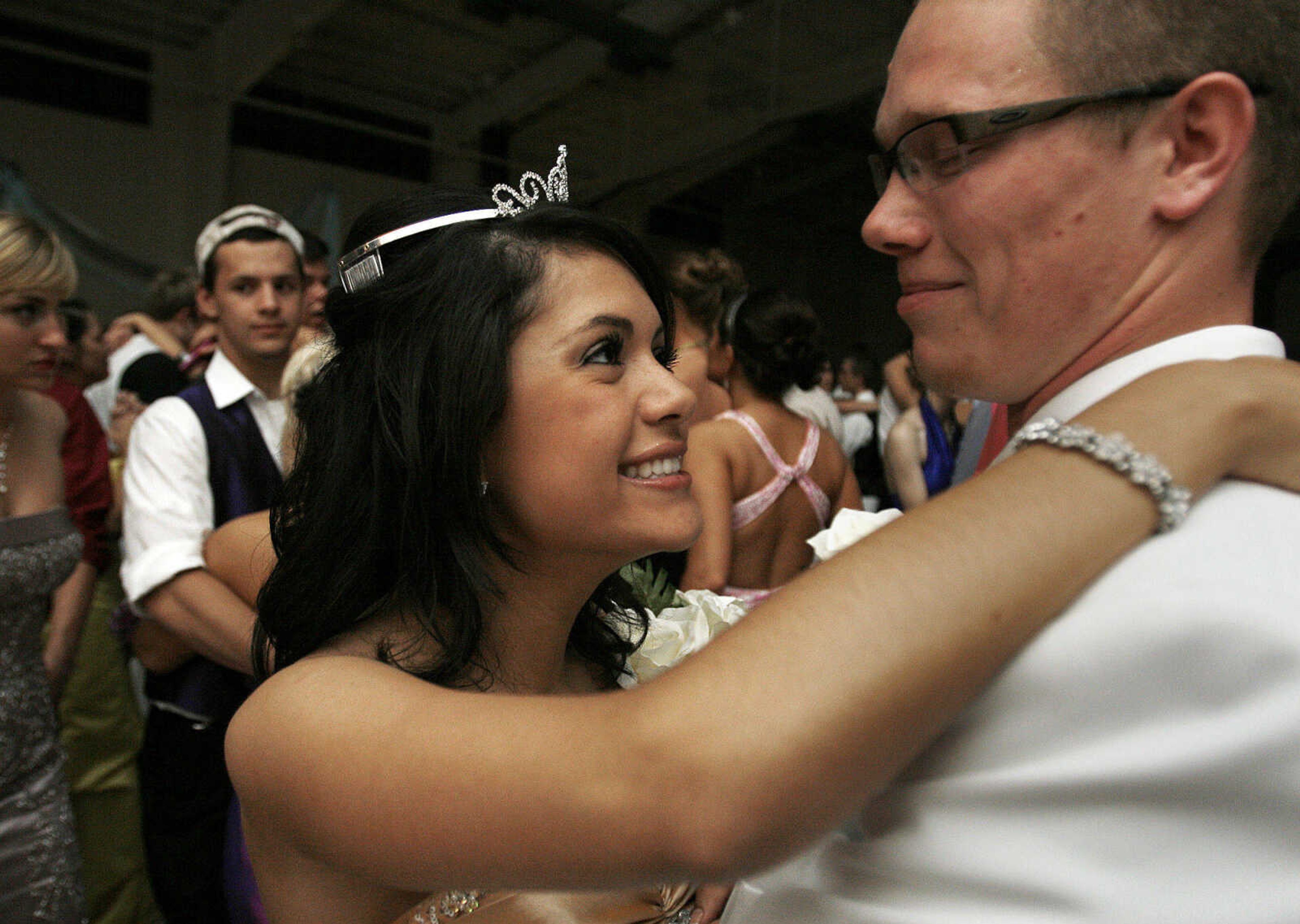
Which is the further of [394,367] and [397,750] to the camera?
[394,367]

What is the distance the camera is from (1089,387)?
2.76 ft

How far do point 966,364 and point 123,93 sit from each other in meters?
11.5

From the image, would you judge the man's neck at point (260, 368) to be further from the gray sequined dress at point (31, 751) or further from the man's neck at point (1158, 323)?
the man's neck at point (1158, 323)

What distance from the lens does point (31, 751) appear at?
2404 mm

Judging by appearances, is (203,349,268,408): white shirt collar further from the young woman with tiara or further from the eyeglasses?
the eyeglasses

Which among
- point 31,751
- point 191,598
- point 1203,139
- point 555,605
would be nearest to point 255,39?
point 31,751

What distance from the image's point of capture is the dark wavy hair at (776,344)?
3.20m

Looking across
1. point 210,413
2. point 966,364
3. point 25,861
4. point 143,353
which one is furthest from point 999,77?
point 143,353

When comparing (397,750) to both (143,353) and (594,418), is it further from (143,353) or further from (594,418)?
(143,353)

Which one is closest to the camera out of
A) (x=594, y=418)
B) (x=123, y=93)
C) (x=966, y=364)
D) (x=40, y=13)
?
(x=966, y=364)

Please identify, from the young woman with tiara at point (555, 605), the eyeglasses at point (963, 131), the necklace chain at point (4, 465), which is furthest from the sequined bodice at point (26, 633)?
the eyeglasses at point (963, 131)

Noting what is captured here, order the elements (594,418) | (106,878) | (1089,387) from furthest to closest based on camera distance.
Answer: (106,878)
(594,418)
(1089,387)

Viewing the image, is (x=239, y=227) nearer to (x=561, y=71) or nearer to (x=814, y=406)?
(x=814, y=406)

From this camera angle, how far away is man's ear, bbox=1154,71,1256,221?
33.1 inches
